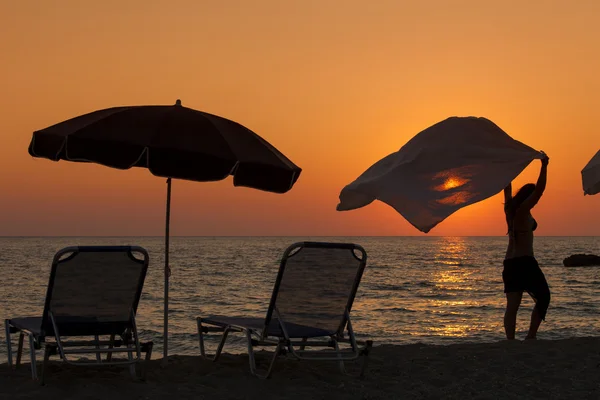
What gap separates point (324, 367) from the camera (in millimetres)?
6977

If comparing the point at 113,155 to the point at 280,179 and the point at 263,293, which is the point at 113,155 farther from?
the point at 263,293

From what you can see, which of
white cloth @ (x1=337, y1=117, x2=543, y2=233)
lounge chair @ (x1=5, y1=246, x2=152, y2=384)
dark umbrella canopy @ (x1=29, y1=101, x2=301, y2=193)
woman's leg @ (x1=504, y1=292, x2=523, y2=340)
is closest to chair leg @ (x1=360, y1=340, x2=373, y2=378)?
white cloth @ (x1=337, y1=117, x2=543, y2=233)

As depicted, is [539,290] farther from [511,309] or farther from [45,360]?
[45,360]

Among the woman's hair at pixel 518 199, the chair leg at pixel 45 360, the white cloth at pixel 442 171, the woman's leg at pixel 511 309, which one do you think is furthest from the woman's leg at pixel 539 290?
the chair leg at pixel 45 360

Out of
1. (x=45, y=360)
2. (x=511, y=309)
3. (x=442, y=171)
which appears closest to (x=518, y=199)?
(x=511, y=309)

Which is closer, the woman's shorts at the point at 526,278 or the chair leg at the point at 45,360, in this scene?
the chair leg at the point at 45,360

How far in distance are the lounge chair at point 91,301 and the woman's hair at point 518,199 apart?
3.83 meters

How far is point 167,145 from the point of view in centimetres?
614

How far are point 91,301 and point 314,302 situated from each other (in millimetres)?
1803

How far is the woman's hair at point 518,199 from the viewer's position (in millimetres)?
8023

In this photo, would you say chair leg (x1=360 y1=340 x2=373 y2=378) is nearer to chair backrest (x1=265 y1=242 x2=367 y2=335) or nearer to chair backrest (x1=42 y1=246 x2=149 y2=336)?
chair backrest (x1=265 y1=242 x2=367 y2=335)

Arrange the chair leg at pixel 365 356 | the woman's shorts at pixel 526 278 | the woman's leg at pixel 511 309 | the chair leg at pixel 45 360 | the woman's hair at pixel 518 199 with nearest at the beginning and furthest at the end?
the chair leg at pixel 45 360
the chair leg at pixel 365 356
the woman's hair at pixel 518 199
the woman's shorts at pixel 526 278
the woman's leg at pixel 511 309

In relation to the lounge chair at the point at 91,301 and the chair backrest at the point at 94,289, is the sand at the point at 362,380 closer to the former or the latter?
the lounge chair at the point at 91,301

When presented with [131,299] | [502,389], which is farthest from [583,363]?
[131,299]
